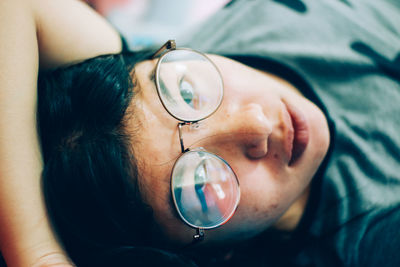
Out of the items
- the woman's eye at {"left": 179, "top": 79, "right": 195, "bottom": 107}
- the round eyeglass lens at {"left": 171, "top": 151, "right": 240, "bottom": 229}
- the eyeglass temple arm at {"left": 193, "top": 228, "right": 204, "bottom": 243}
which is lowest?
the eyeglass temple arm at {"left": 193, "top": 228, "right": 204, "bottom": 243}

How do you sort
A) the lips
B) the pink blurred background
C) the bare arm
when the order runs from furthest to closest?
1. the pink blurred background
2. the lips
3. the bare arm

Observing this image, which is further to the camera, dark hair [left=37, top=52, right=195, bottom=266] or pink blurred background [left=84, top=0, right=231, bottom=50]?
pink blurred background [left=84, top=0, right=231, bottom=50]

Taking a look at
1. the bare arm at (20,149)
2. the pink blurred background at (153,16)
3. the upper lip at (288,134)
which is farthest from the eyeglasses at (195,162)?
the pink blurred background at (153,16)

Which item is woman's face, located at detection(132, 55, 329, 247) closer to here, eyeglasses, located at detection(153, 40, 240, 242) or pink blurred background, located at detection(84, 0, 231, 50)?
eyeglasses, located at detection(153, 40, 240, 242)

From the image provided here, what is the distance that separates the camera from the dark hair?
0.45 m

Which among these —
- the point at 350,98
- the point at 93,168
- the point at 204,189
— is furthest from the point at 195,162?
the point at 350,98

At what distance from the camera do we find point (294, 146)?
53cm

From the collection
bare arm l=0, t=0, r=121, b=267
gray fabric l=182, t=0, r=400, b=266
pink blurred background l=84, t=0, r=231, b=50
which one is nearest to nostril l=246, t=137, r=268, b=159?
gray fabric l=182, t=0, r=400, b=266

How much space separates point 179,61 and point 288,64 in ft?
1.06

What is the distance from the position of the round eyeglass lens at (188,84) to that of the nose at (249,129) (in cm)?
4

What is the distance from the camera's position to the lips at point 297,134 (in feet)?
1.73

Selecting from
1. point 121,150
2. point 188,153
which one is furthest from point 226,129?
point 121,150

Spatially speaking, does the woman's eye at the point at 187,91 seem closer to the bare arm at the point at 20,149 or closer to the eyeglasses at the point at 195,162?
the eyeglasses at the point at 195,162

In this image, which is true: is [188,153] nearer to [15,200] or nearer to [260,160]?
[260,160]
